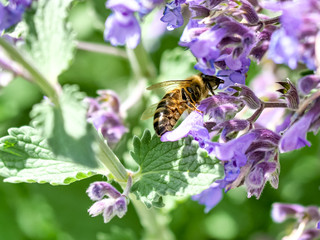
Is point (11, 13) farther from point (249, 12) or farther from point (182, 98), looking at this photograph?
point (249, 12)

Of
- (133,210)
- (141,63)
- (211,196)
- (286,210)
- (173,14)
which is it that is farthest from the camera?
(133,210)

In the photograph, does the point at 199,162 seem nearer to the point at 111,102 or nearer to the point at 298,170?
the point at 111,102

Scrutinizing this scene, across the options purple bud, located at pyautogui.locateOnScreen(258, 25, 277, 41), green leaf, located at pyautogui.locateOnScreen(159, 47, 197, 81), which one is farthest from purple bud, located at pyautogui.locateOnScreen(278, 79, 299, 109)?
green leaf, located at pyautogui.locateOnScreen(159, 47, 197, 81)

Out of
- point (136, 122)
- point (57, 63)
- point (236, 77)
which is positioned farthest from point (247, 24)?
point (136, 122)

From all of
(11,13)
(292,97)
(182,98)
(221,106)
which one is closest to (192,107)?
(182,98)

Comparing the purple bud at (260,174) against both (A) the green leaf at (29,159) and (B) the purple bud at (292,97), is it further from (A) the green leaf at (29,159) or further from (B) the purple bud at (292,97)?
(A) the green leaf at (29,159)

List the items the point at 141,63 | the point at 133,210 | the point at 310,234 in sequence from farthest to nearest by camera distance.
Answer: the point at 133,210, the point at 141,63, the point at 310,234
